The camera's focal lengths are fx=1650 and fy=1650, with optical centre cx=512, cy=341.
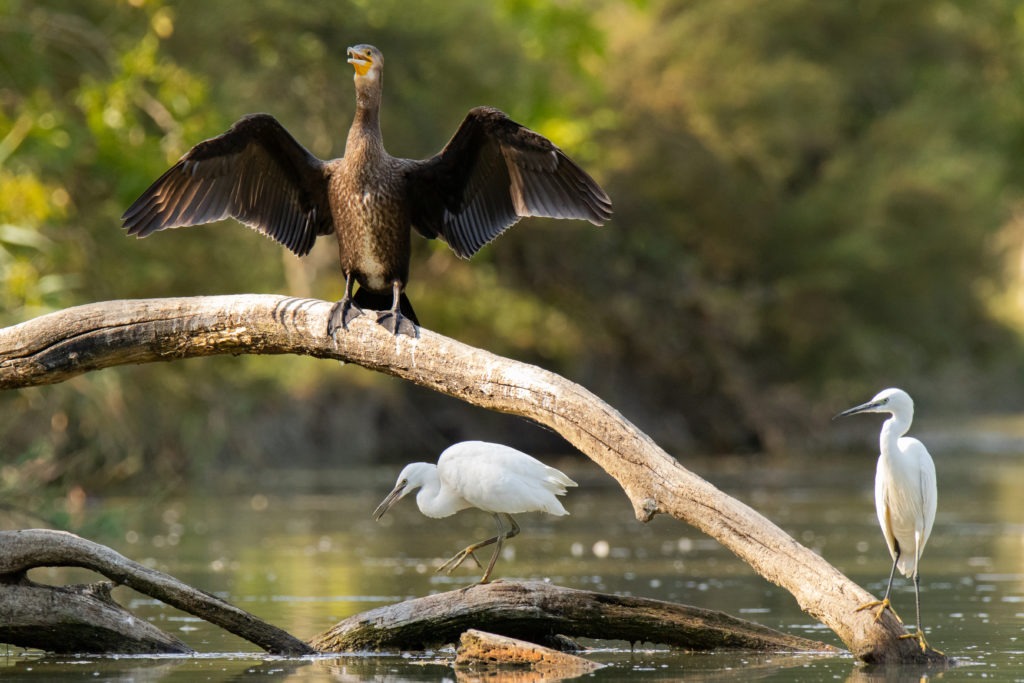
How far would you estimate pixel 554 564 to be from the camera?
465 inches

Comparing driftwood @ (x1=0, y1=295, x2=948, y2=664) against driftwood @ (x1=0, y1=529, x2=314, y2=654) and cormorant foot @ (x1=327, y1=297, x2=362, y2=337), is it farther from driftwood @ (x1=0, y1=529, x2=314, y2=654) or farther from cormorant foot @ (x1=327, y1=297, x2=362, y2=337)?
driftwood @ (x1=0, y1=529, x2=314, y2=654)

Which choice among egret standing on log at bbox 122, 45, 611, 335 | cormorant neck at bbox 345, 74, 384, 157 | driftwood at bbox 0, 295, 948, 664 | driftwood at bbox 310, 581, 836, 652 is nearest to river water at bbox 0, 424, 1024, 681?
driftwood at bbox 310, 581, 836, 652

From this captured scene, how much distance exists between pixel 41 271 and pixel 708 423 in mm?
13606

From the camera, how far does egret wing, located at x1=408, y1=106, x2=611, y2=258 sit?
7.36m

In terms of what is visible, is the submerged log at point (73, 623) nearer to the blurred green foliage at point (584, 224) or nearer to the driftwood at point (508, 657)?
the driftwood at point (508, 657)

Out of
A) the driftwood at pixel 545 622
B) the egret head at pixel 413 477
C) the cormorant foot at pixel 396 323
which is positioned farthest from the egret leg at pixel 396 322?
the driftwood at pixel 545 622

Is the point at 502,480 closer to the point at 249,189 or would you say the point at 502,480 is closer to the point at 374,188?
the point at 374,188

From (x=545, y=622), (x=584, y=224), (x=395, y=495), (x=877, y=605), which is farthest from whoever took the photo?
(x=584, y=224)

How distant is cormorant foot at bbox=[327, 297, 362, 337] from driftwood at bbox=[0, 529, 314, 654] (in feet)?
4.75

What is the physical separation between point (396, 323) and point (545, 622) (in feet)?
5.05

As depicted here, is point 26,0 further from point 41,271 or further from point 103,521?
point 103,521

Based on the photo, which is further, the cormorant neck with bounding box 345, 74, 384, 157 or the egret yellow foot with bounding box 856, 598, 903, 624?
the cormorant neck with bounding box 345, 74, 384, 157

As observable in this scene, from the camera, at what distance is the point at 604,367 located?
2802 cm

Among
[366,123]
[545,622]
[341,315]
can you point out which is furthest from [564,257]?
[341,315]
